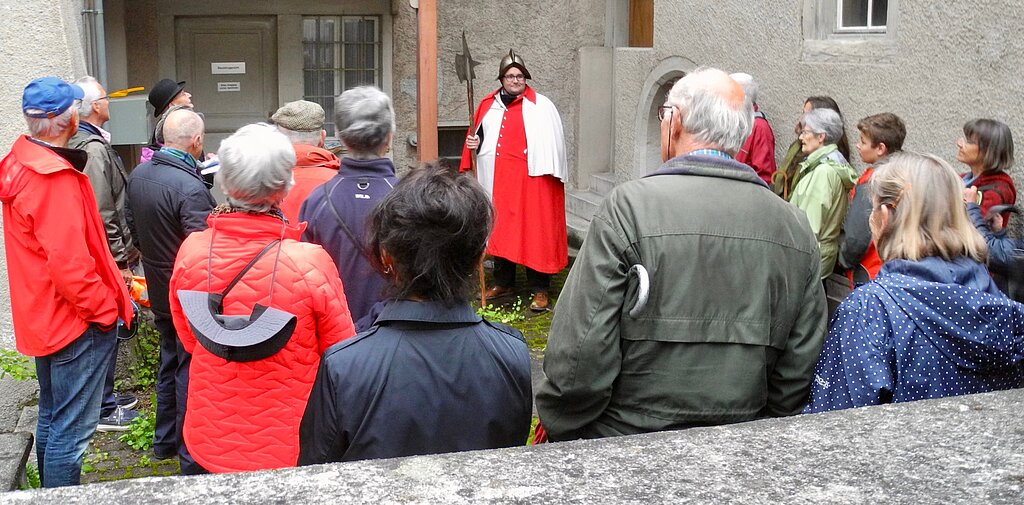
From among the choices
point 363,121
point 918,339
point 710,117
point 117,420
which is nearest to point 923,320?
point 918,339

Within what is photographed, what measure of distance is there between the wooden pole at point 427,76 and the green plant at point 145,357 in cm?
183

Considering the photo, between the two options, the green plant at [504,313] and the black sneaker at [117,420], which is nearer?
the black sneaker at [117,420]

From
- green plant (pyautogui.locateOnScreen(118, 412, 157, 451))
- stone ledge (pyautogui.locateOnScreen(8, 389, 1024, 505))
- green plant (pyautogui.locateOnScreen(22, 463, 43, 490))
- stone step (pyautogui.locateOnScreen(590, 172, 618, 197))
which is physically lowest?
green plant (pyautogui.locateOnScreen(118, 412, 157, 451))

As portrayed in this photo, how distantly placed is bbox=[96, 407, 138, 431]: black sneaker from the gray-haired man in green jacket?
320cm

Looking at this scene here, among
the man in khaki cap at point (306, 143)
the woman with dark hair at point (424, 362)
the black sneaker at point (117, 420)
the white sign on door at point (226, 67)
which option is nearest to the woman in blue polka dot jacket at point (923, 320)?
the woman with dark hair at point (424, 362)

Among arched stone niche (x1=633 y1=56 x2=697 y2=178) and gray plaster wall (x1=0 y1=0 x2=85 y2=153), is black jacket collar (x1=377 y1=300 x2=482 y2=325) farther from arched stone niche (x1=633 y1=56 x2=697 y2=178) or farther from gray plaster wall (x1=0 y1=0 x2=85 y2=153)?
arched stone niche (x1=633 y1=56 x2=697 y2=178)

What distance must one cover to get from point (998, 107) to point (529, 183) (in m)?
3.24

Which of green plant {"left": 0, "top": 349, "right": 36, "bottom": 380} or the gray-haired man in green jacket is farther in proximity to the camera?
green plant {"left": 0, "top": 349, "right": 36, "bottom": 380}

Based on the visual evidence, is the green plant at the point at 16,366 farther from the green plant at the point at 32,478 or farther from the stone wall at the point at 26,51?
the green plant at the point at 32,478

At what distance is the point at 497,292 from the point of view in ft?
25.2

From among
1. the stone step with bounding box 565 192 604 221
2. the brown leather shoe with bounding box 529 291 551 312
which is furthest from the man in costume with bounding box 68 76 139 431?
the stone step with bounding box 565 192 604 221

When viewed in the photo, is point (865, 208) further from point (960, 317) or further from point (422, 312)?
point (422, 312)

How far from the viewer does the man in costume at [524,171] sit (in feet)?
24.1

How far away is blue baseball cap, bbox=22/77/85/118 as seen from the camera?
3.64m
